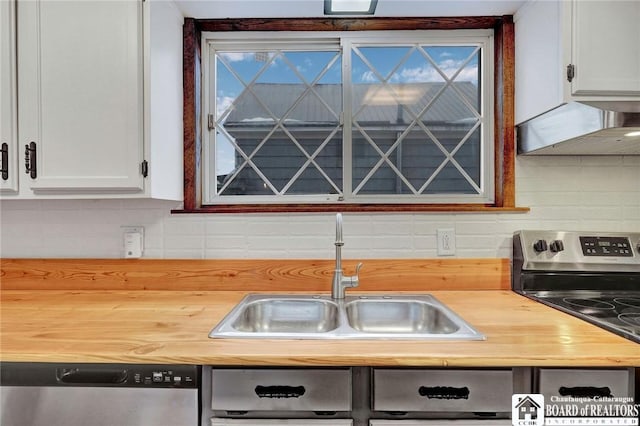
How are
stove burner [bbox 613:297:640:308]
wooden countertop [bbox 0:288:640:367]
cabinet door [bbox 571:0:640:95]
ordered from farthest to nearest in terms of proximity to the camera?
stove burner [bbox 613:297:640:308] < cabinet door [bbox 571:0:640:95] < wooden countertop [bbox 0:288:640:367]

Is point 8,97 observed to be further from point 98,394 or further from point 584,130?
point 584,130

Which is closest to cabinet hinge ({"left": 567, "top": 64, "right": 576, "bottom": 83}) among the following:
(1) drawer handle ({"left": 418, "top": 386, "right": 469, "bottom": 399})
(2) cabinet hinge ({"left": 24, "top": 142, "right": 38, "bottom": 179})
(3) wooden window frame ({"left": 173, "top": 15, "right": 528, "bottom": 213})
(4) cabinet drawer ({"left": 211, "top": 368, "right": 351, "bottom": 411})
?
(3) wooden window frame ({"left": 173, "top": 15, "right": 528, "bottom": 213})

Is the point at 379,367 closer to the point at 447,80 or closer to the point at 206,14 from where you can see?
the point at 447,80

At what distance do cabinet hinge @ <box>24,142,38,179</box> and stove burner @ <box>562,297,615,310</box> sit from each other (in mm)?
1988

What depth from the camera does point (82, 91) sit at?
138cm

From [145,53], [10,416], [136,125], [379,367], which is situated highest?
[145,53]

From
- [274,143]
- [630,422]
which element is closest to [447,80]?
[274,143]

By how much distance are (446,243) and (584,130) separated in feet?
2.15

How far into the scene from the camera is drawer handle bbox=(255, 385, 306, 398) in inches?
39.3

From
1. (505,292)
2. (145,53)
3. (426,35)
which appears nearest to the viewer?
(145,53)

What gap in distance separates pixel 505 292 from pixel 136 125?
1580 mm

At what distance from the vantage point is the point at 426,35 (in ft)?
5.88

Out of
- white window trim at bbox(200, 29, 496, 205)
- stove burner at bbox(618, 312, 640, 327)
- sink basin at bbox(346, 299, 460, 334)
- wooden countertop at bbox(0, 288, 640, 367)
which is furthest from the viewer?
white window trim at bbox(200, 29, 496, 205)

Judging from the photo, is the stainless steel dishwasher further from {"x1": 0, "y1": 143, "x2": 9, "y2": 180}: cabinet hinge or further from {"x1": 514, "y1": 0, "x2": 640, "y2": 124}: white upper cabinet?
{"x1": 514, "y1": 0, "x2": 640, "y2": 124}: white upper cabinet
